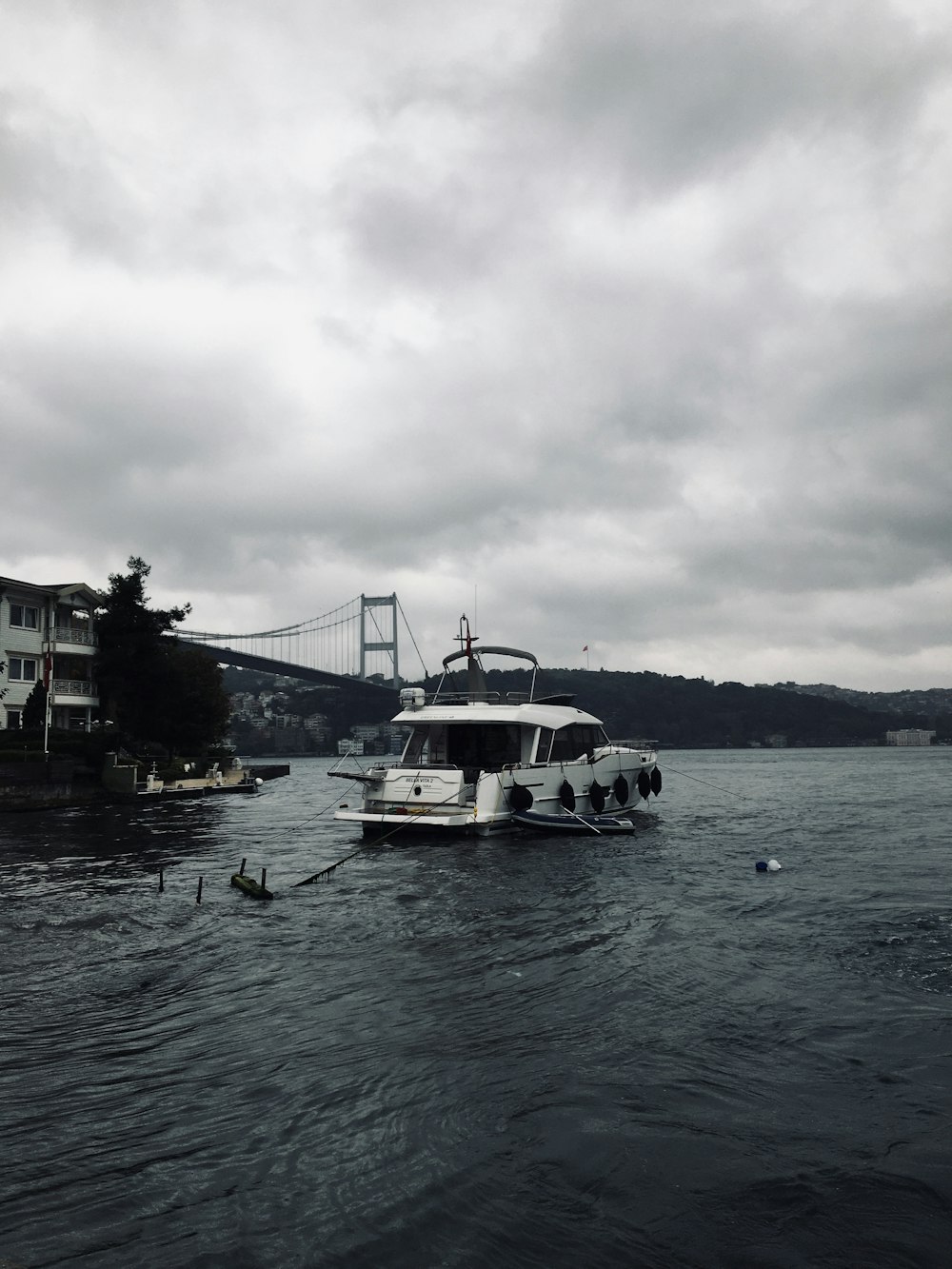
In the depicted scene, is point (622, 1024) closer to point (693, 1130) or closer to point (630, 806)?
point (693, 1130)

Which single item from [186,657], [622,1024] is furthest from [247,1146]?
[186,657]

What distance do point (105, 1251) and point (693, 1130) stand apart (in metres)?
3.94

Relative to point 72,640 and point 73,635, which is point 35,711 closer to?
point 72,640

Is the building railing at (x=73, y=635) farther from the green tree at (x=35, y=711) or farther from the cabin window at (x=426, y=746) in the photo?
the cabin window at (x=426, y=746)

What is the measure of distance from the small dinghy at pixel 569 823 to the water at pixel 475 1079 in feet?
24.1

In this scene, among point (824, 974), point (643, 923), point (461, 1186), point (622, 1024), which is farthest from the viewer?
point (643, 923)

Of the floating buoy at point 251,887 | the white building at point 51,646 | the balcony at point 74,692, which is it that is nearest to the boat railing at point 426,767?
the floating buoy at point 251,887

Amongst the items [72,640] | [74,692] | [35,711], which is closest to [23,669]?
[74,692]

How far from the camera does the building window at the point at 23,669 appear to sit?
45231 millimetres

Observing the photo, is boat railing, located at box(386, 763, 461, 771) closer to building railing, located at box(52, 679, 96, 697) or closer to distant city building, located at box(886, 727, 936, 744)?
building railing, located at box(52, 679, 96, 697)

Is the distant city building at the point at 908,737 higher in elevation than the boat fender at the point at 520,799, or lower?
higher

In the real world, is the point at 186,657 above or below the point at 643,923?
above

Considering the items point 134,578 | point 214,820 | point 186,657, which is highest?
point 134,578

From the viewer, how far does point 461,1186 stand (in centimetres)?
566
